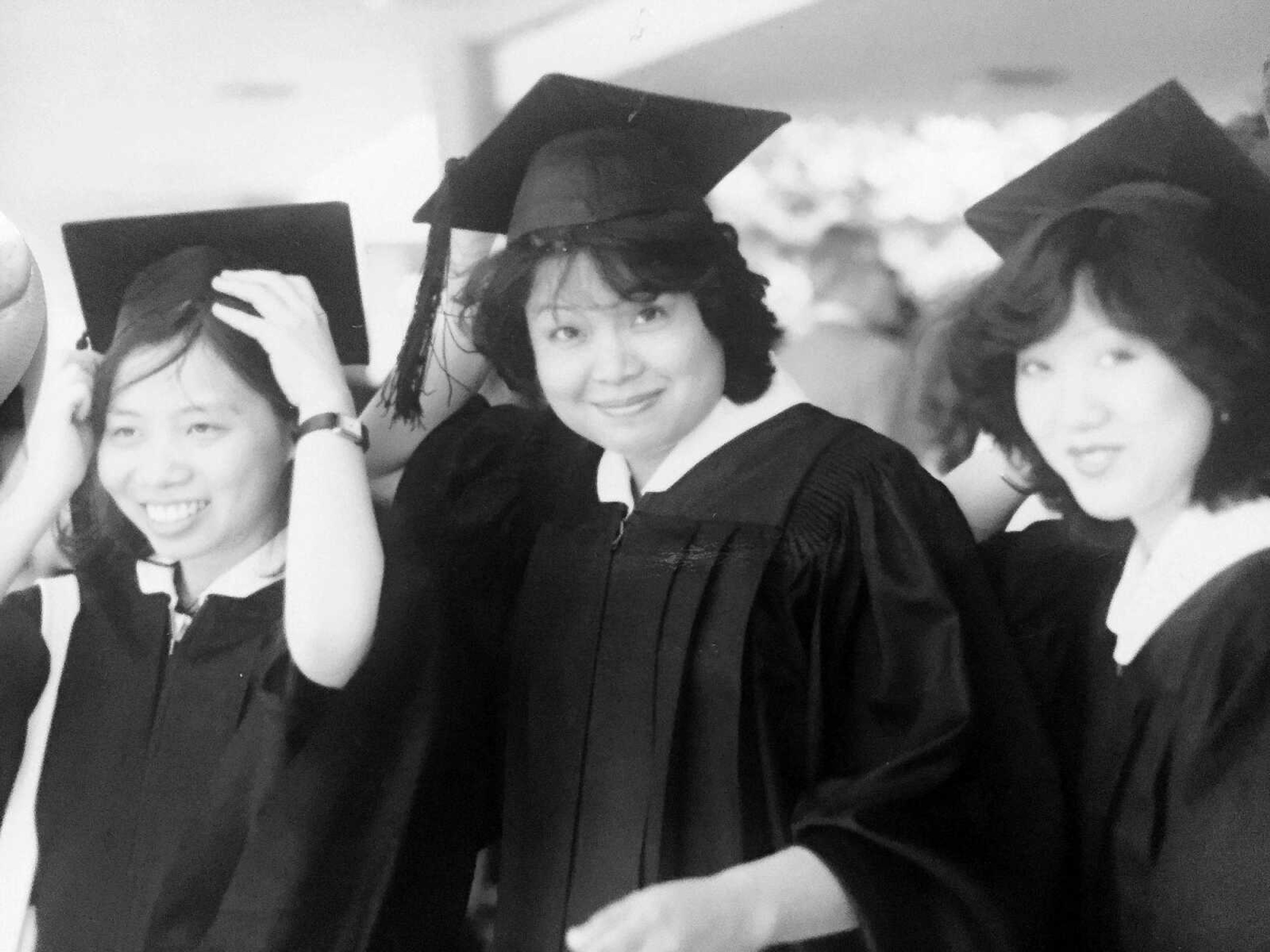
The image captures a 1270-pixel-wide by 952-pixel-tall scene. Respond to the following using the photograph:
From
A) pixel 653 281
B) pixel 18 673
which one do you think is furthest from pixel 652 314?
pixel 18 673

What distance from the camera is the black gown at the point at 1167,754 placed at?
789mm

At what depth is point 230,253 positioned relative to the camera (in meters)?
0.99

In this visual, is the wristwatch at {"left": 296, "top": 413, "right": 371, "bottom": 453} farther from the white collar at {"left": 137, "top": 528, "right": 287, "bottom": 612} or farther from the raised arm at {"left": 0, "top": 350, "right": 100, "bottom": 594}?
the raised arm at {"left": 0, "top": 350, "right": 100, "bottom": 594}

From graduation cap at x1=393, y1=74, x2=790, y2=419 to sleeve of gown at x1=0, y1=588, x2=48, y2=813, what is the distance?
453 mm

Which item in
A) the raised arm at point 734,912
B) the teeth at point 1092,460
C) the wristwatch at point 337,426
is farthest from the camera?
the wristwatch at point 337,426

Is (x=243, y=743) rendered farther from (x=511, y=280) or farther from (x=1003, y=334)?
(x=1003, y=334)

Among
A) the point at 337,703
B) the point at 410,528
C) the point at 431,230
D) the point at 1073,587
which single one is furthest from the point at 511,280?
the point at 1073,587

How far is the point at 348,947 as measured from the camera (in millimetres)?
→ 946

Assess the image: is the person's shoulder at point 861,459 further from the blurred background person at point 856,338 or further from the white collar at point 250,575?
the white collar at point 250,575

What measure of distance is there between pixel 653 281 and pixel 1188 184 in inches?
13.8

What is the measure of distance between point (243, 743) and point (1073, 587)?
62 centimetres

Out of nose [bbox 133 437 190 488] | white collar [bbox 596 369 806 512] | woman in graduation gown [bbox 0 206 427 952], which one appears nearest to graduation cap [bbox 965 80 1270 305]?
white collar [bbox 596 369 806 512]

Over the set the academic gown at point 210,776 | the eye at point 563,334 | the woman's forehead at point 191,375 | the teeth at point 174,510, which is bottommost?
the academic gown at point 210,776

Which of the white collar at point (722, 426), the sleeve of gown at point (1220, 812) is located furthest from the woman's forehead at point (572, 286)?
the sleeve of gown at point (1220, 812)
